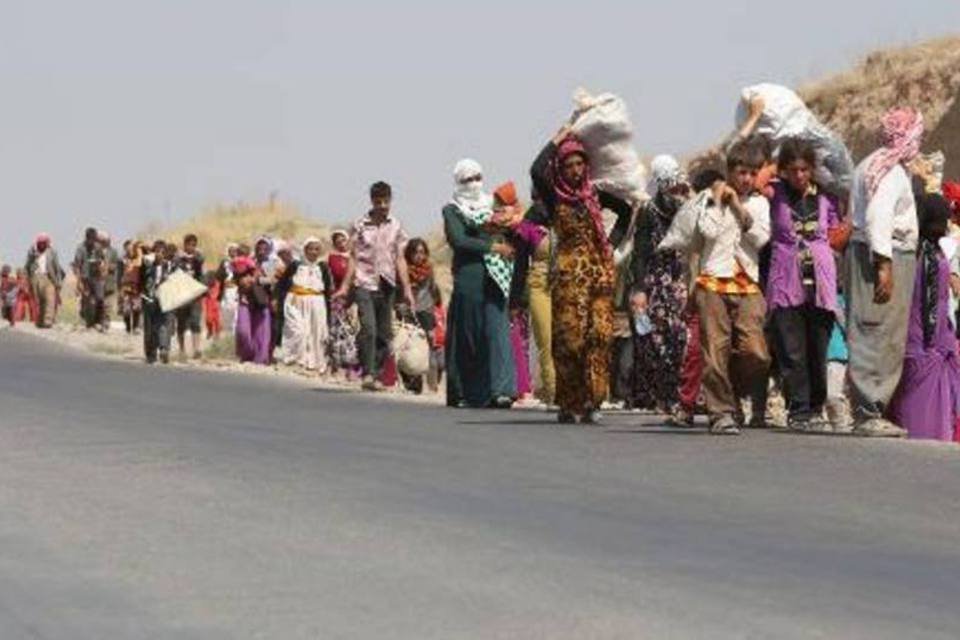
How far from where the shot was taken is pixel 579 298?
20219 millimetres

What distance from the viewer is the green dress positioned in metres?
23.8

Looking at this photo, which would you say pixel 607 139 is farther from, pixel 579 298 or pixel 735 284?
pixel 735 284

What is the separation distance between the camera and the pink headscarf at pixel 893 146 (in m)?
18.5

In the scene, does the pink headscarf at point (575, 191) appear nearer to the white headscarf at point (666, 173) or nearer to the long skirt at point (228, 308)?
the white headscarf at point (666, 173)

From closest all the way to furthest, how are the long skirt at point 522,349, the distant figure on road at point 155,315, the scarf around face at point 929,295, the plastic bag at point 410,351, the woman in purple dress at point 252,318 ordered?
the scarf around face at point 929,295 < the long skirt at point 522,349 < the plastic bag at point 410,351 < the distant figure on road at point 155,315 < the woman in purple dress at point 252,318

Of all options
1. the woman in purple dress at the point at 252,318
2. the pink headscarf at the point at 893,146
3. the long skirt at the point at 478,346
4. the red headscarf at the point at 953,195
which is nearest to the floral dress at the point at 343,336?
the woman in purple dress at the point at 252,318

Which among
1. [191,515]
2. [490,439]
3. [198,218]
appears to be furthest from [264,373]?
[198,218]

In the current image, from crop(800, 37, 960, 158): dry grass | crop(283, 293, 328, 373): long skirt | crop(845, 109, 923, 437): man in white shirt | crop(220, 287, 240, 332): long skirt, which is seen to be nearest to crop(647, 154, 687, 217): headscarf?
crop(845, 109, 923, 437): man in white shirt

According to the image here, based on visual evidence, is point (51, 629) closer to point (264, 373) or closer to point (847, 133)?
point (264, 373)

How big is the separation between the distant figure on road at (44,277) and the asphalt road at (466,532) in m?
37.2

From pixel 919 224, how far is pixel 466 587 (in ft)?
29.1

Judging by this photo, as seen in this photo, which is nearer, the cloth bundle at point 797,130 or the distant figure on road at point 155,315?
the cloth bundle at point 797,130

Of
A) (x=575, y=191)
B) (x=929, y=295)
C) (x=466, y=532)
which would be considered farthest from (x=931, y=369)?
(x=466, y=532)

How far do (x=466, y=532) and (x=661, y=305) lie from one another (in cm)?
892
